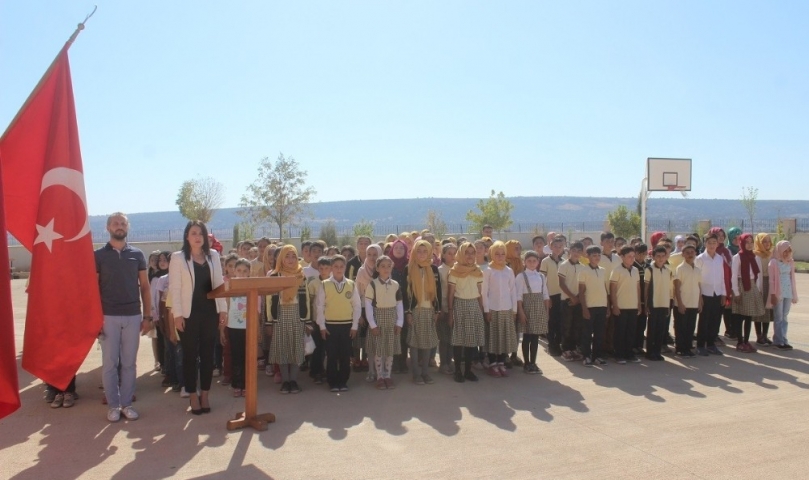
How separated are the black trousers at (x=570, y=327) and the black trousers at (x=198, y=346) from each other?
4.80 meters

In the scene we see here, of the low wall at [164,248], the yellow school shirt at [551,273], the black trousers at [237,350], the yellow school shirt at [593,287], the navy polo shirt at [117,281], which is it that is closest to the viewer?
the navy polo shirt at [117,281]

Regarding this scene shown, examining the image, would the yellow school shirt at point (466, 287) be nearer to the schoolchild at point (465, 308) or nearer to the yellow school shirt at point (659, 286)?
the schoolchild at point (465, 308)

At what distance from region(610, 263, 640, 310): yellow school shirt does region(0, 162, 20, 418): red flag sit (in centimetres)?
676

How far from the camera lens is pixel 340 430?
5.65 meters

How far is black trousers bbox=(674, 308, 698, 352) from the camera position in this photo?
350 inches

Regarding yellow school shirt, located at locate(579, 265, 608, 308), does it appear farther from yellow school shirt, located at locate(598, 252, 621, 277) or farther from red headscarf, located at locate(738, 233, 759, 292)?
red headscarf, located at locate(738, 233, 759, 292)

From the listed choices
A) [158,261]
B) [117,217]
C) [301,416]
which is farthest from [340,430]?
[158,261]

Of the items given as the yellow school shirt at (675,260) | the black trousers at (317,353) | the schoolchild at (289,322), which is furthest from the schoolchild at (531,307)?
the schoolchild at (289,322)

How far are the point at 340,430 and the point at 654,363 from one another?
187 inches

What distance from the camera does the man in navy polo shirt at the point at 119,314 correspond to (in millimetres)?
5930

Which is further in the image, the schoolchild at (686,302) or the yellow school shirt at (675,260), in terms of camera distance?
the yellow school shirt at (675,260)

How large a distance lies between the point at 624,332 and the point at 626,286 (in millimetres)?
603

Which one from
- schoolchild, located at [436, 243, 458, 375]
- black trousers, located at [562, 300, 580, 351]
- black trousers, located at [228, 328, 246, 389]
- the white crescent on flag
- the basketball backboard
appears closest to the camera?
the white crescent on flag

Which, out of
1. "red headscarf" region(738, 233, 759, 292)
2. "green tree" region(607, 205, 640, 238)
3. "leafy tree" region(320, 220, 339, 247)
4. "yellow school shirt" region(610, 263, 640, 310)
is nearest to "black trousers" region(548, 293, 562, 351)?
"yellow school shirt" region(610, 263, 640, 310)
